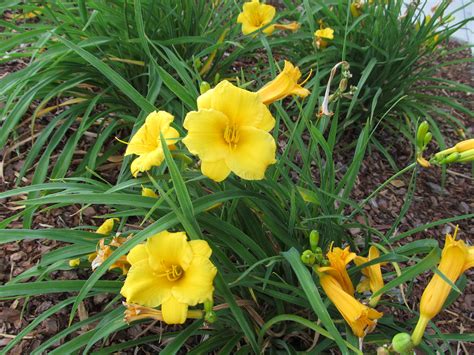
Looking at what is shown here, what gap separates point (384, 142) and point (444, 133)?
491mm

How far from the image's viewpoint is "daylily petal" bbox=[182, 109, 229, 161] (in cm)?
103

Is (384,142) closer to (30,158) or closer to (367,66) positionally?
(367,66)

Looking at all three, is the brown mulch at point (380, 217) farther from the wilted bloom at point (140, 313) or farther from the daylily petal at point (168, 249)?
the daylily petal at point (168, 249)

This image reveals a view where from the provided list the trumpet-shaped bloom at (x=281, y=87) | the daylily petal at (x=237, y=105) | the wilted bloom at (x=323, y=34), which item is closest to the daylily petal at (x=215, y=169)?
the daylily petal at (x=237, y=105)

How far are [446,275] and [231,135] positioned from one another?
1.99ft

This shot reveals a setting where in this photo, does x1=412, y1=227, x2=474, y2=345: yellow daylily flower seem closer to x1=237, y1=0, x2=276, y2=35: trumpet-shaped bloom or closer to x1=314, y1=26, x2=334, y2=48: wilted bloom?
x1=314, y1=26, x2=334, y2=48: wilted bloom

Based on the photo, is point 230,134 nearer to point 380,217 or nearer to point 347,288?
point 347,288

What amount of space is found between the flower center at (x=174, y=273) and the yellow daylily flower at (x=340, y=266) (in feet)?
1.18

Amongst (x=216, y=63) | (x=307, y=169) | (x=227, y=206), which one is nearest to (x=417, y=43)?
(x=216, y=63)

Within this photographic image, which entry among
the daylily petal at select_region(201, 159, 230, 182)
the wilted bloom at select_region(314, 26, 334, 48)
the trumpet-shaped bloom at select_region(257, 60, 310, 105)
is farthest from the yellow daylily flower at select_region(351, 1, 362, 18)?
the daylily petal at select_region(201, 159, 230, 182)

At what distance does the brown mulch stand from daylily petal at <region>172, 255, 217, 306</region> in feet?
2.04

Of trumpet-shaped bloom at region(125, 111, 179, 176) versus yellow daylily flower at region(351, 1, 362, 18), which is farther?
yellow daylily flower at region(351, 1, 362, 18)

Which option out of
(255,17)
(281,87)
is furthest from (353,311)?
(255,17)

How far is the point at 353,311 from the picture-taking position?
3.55 ft
